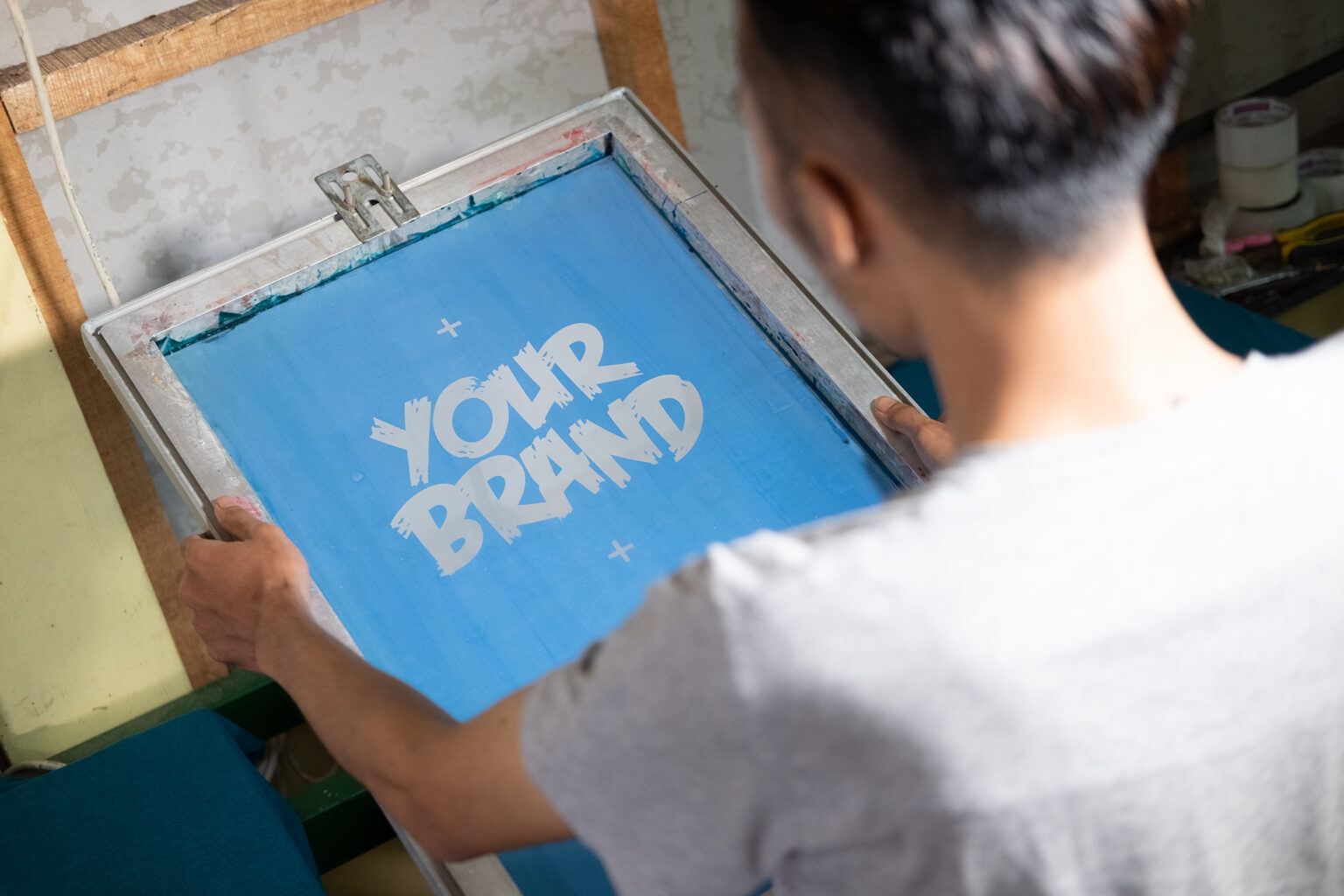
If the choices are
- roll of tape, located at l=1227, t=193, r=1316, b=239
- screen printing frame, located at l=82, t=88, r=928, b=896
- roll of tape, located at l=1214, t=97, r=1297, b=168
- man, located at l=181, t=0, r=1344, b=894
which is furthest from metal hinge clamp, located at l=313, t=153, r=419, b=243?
roll of tape, located at l=1227, t=193, r=1316, b=239

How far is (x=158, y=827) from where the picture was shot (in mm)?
1219

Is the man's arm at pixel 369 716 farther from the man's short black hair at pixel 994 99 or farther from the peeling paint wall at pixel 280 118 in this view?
the peeling paint wall at pixel 280 118

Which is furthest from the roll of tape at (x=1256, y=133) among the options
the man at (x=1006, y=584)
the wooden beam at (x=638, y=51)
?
the man at (x=1006, y=584)

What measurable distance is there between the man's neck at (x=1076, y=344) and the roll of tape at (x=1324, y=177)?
2.19m

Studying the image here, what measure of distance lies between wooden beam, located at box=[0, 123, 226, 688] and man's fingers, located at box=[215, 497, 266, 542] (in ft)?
1.68

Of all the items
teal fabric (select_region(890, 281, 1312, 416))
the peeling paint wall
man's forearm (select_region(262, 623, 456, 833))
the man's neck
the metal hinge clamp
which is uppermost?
the peeling paint wall

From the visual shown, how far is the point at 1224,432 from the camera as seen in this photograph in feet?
1.82

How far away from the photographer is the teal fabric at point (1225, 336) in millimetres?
2020

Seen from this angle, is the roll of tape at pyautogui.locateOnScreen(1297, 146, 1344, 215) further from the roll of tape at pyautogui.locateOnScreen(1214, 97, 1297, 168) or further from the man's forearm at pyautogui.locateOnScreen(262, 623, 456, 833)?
the man's forearm at pyautogui.locateOnScreen(262, 623, 456, 833)

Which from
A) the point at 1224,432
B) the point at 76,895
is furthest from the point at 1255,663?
the point at 76,895

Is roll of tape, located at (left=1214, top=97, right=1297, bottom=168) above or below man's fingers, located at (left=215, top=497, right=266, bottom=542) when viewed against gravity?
below

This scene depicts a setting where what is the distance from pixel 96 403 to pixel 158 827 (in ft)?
1.83

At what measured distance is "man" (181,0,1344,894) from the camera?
0.52m

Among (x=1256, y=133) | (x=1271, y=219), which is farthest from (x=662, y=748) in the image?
(x=1271, y=219)
